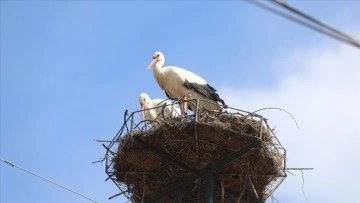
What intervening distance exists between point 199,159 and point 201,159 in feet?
0.10

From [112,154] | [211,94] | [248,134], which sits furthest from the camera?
[211,94]

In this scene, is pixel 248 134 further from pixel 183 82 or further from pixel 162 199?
pixel 183 82

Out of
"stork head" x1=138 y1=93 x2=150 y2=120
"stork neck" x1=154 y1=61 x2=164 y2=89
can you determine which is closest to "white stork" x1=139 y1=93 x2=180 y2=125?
"stork head" x1=138 y1=93 x2=150 y2=120

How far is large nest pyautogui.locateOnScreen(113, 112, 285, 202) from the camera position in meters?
8.42

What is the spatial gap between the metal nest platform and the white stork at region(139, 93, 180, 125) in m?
0.19

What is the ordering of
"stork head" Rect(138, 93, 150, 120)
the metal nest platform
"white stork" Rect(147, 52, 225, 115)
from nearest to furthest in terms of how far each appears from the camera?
the metal nest platform < "white stork" Rect(147, 52, 225, 115) < "stork head" Rect(138, 93, 150, 120)

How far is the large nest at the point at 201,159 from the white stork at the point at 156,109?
438mm

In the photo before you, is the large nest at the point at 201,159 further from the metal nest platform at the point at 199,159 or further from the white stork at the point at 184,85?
the white stork at the point at 184,85

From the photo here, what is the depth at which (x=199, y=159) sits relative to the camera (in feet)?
28.5

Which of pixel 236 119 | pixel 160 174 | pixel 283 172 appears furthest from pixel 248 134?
pixel 160 174

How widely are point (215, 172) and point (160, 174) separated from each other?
0.79 meters

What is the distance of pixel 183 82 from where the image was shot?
36.9 feet

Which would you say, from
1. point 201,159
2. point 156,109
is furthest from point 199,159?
point 156,109

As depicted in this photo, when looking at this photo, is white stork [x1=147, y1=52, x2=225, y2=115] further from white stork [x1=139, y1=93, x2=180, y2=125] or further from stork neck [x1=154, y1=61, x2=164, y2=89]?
white stork [x1=139, y1=93, x2=180, y2=125]
